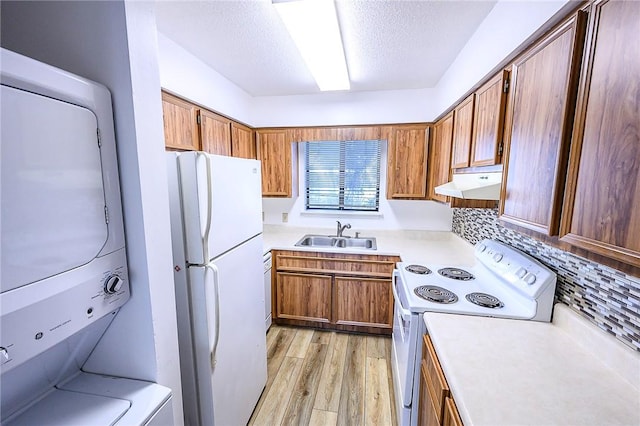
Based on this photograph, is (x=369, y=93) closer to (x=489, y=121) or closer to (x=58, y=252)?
(x=489, y=121)

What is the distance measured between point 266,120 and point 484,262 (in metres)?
2.55

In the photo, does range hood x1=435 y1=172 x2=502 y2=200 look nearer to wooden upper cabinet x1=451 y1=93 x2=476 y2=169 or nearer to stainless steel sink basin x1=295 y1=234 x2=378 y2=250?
wooden upper cabinet x1=451 y1=93 x2=476 y2=169

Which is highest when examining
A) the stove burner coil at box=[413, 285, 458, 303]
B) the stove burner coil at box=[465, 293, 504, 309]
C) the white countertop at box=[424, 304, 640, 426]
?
the stove burner coil at box=[413, 285, 458, 303]

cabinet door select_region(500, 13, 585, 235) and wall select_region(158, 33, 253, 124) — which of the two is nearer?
cabinet door select_region(500, 13, 585, 235)

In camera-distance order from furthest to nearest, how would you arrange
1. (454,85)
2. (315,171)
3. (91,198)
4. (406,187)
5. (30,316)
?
(315,171), (406,187), (454,85), (91,198), (30,316)

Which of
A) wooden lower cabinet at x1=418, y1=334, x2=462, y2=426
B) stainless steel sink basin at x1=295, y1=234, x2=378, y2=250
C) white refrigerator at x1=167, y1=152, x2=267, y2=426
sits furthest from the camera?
stainless steel sink basin at x1=295, y1=234, x2=378, y2=250

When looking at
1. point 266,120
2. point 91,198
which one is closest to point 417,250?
point 266,120

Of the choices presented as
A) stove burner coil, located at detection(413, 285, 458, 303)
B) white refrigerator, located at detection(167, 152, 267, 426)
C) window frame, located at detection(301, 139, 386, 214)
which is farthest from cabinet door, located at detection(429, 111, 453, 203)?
white refrigerator, located at detection(167, 152, 267, 426)

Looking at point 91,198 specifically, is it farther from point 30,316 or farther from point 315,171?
point 315,171

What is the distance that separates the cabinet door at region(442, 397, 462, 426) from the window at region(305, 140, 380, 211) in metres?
2.37

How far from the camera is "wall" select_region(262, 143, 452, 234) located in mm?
2980

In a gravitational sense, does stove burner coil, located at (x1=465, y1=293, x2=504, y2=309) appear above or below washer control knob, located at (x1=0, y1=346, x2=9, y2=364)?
below

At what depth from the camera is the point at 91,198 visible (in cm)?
78

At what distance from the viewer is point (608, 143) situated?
722 millimetres
